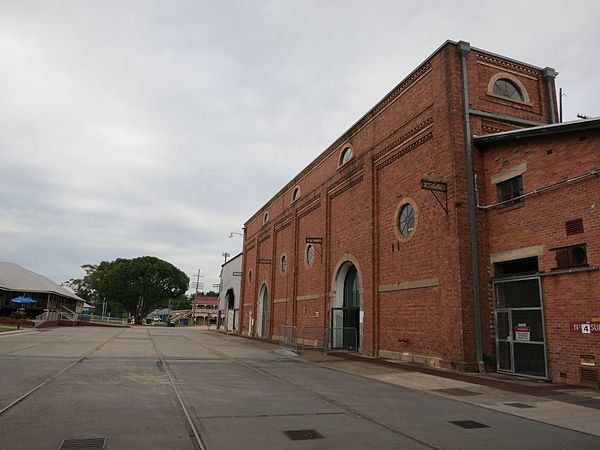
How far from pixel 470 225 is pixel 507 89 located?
6.46 meters

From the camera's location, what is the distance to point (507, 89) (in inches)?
722

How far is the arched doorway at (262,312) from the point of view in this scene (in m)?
39.0

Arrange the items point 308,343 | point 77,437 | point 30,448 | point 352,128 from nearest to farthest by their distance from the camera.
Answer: point 30,448 → point 77,437 → point 352,128 → point 308,343

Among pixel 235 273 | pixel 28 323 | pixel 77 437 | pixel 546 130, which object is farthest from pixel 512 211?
A: pixel 28 323

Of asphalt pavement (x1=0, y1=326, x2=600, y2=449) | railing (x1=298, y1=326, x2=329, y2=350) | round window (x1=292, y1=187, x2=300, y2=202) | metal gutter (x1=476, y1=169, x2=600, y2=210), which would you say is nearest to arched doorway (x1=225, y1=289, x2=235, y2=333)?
round window (x1=292, y1=187, x2=300, y2=202)

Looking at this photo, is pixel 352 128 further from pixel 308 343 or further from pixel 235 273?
pixel 235 273

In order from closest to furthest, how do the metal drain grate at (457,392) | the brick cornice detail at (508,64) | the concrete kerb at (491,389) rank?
the concrete kerb at (491,389), the metal drain grate at (457,392), the brick cornice detail at (508,64)

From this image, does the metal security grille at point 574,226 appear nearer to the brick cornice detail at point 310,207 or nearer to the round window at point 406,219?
the round window at point 406,219

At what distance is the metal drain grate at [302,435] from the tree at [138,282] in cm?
7397

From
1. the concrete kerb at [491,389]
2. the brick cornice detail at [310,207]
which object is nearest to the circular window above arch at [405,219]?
the concrete kerb at [491,389]

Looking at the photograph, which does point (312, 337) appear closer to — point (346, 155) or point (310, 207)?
point (310, 207)

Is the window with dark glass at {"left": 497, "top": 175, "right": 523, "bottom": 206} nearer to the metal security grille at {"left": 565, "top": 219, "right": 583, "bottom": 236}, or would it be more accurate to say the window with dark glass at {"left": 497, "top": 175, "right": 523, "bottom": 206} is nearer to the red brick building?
the red brick building

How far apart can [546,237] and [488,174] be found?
337cm

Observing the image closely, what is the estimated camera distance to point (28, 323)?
1756 inches
